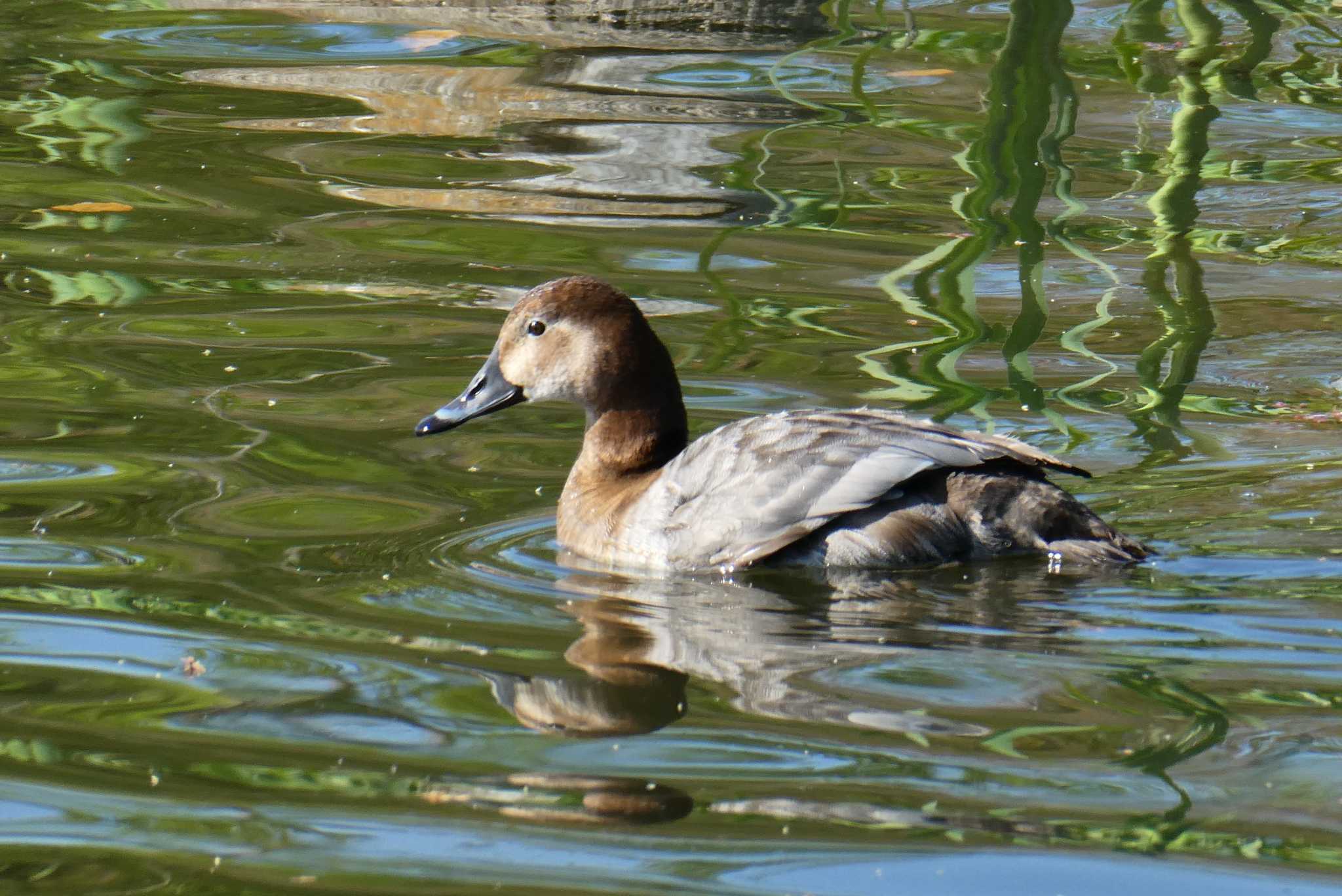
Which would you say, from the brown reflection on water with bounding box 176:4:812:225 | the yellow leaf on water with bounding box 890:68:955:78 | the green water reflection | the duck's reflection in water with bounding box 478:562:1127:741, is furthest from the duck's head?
the yellow leaf on water with bounding box 890:68:955:78

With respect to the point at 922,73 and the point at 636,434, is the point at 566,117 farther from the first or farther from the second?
the point at 636,434

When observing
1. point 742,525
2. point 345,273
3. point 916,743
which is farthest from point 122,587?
point 345,273

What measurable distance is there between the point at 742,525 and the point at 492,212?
4.34 m

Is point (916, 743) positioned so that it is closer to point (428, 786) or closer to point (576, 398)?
point (428, 786)

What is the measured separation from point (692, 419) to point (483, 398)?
0.90 m

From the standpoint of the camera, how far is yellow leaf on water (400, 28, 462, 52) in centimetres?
1329

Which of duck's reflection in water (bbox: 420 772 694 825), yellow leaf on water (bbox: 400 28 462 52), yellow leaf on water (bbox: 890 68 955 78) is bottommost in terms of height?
duck's reflection in water (bbox: 420 772 694 825)

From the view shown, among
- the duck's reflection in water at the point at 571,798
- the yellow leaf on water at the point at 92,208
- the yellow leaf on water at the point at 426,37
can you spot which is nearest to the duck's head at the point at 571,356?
the duck's reflection in water at the point at 571,798

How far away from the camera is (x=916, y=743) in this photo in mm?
4523

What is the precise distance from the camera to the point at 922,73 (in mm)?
12820

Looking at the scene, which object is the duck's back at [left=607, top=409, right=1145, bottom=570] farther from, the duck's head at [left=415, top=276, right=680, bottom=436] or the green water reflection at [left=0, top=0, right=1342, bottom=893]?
→ the duck's head at [left=415, top=276, right=680, bottom=436]

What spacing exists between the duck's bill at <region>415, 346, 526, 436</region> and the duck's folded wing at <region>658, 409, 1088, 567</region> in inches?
38.4

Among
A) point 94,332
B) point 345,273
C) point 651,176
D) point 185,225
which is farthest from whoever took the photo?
point 651,176

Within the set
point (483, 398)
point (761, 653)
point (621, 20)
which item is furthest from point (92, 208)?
point (761, 653)
